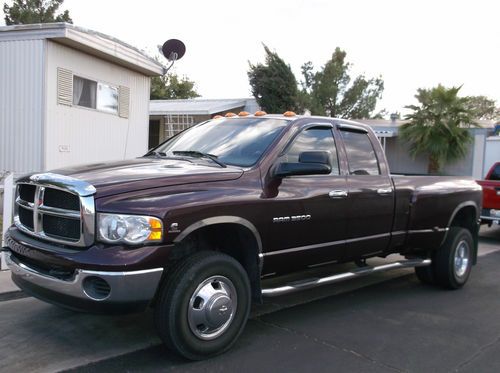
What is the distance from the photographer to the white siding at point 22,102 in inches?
391

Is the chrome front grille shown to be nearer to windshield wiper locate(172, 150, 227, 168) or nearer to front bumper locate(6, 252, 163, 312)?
front bumper locate(6, 252, 163, 312)

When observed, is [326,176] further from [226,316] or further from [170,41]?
[170,41]

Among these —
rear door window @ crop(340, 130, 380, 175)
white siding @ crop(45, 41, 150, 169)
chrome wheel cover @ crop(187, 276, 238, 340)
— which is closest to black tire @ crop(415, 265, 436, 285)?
rear door window @ crop(340, 130, 380, 175)

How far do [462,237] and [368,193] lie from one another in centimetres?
207

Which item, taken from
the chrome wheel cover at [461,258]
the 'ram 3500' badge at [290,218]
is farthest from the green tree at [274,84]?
the 'ram 3500' badge at [290,218]

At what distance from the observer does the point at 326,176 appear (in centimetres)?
480

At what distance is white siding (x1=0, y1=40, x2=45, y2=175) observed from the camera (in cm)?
992

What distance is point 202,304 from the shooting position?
379 cm

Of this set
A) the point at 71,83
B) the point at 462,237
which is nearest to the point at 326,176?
the point at 462,237

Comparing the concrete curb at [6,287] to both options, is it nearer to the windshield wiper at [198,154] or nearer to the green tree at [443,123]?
the windshield wiper at [198,154]

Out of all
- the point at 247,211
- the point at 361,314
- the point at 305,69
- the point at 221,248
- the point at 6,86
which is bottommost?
the point at 361,314

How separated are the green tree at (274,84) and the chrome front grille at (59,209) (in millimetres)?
18841

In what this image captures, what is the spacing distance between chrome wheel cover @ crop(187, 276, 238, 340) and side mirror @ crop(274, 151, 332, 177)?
102 cm

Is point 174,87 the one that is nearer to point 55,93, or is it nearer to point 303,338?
point 55,93
